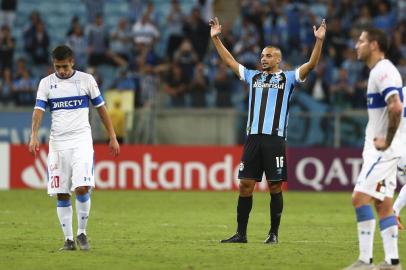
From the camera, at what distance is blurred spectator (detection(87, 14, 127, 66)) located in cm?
2525

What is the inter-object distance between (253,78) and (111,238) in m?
2.68

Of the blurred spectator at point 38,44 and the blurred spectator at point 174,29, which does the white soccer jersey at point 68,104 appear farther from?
the blurred spectator at point 38,44

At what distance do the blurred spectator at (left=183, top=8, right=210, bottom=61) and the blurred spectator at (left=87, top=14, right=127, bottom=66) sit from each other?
1.83 metres

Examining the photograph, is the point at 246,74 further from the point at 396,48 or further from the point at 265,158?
the point at 396,48

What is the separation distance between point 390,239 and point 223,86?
1462 centimetres

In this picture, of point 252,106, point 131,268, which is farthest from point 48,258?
point 252,106

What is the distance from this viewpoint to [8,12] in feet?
90.0

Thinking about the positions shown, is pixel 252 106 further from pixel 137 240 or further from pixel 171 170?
pixel 171 170

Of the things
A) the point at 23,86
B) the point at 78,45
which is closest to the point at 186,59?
the point at 78,45

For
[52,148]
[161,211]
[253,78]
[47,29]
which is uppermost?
[47,29]

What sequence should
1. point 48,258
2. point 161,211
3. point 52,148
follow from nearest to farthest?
point 48,258
point 52,148
point 161,211

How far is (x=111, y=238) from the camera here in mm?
12453

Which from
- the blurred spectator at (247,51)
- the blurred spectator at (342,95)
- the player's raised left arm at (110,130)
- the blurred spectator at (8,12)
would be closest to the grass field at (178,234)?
the player's raised left arm at (110,130)

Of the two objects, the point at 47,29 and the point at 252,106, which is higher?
the point at 47,29
